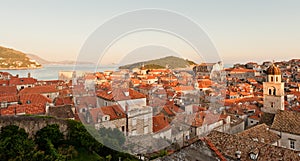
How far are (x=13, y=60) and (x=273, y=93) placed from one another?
8960 cm

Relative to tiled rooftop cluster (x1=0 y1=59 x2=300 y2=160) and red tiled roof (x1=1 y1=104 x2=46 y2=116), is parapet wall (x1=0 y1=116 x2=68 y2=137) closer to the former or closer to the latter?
tiled rooftop cluster (x1=0 y1=59 x2=300 y2=160)

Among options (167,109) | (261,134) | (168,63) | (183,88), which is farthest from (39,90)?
(261,134)

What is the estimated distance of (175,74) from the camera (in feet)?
24.4

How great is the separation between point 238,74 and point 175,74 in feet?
143

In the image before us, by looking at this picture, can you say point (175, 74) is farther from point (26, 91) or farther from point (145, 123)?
point (26, 91)

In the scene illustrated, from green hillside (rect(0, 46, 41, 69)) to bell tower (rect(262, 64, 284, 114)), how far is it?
81.9 meters

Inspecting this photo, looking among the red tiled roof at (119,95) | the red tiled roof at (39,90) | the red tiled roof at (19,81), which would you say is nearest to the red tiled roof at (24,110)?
the red tiled roof at (119,95)

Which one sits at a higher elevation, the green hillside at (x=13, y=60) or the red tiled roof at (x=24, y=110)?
the green hillside at (x=13, y=60)

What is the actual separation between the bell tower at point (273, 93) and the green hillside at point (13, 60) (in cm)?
8190

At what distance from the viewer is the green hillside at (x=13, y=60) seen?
78.6 meters

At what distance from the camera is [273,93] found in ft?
48.8

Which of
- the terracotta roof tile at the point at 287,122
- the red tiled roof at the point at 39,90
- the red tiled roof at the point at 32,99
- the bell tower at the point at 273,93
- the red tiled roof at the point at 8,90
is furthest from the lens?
the red tiled roof at the point at 39,90

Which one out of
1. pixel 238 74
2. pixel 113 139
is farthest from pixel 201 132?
pixel 238 74

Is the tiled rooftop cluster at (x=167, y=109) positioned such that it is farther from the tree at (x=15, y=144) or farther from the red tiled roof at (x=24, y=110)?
the tree at (x=15, y=144)
